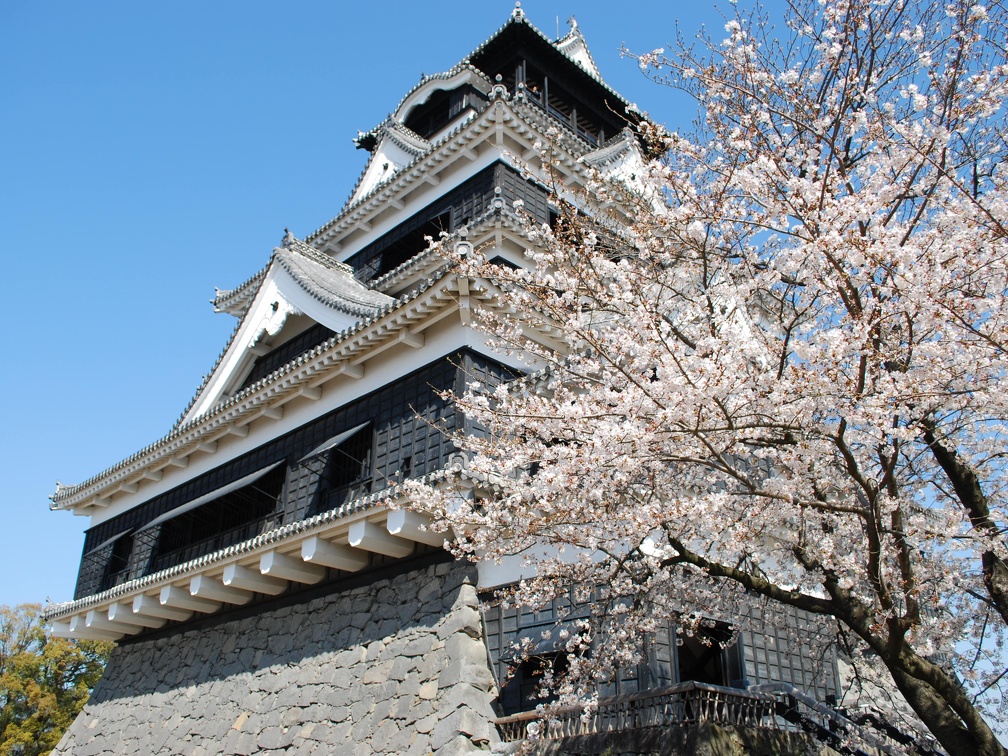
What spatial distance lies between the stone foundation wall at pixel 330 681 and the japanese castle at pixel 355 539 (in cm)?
3

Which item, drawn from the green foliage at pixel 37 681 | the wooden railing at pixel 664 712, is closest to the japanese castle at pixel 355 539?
the wooden railing at pixel 664 712

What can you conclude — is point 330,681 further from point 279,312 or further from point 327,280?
point 327,280

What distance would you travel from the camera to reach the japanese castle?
8461mm

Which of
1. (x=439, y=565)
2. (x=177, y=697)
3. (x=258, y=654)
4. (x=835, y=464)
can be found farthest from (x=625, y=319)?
(x=177, y=697)

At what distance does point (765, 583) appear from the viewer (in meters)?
5.95

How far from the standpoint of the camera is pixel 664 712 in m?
7.01

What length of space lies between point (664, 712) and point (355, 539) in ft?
13.7

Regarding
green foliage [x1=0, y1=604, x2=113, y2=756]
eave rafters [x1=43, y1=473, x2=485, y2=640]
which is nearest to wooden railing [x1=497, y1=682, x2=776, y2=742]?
eave rafters [x1=43, y1=473, x2=485, y2=640]

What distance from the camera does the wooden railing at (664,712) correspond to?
686 cm

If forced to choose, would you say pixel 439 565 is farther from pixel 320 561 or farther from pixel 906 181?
pixel 906 181

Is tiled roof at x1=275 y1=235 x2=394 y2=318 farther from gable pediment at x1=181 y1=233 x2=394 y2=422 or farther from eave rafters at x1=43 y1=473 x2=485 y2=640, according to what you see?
eave rafters at x1=43 y1=473 x2=485 y2=640

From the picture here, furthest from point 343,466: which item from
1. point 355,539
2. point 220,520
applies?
point 220,520

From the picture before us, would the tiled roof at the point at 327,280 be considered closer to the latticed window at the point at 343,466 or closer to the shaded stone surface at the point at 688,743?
the latticed window at the point at 343,466

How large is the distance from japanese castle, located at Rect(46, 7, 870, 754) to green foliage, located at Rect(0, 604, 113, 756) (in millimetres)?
9563
